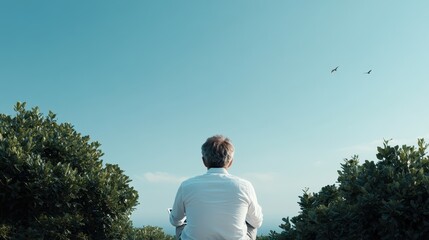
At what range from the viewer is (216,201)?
5133 millimetres

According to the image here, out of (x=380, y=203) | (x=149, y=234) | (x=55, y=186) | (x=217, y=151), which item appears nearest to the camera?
(x=217, y=151)

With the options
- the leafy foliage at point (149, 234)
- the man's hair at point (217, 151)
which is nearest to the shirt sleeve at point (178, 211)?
the man's hair at point (217, 151)

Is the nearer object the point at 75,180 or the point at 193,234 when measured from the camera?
the point at 193,234

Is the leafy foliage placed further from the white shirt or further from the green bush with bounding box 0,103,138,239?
the white shirt

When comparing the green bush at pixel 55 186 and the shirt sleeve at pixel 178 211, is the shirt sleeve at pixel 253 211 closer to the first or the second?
the shirt sleeve at pixel 178 211

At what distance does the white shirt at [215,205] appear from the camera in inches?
202

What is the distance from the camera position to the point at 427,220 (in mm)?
8070

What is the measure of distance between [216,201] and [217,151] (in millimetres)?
583

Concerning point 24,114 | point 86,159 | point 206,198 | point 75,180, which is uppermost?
point 24,114

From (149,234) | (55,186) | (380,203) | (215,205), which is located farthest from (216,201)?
(149,234)

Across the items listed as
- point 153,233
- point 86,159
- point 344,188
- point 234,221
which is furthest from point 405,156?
point 86,159

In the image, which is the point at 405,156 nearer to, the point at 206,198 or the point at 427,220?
the point at 427,220

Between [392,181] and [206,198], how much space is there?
5086 millimetres

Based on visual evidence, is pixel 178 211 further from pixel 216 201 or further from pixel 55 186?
pixel 55 186
